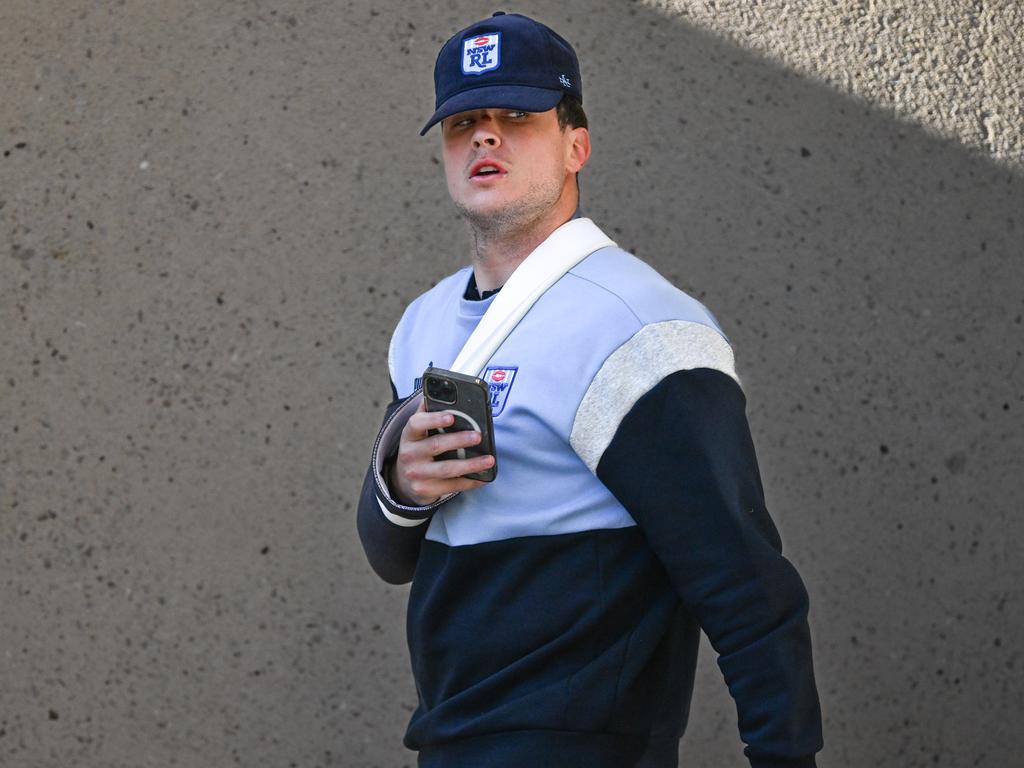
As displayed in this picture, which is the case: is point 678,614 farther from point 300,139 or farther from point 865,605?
point 300,139

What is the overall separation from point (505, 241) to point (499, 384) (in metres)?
0.33

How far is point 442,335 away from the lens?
2156mm

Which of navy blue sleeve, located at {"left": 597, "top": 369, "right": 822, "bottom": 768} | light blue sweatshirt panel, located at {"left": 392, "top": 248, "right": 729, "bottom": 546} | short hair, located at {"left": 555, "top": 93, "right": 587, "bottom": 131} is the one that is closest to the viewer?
navy blue sleeve, located at {"left": 597, "top": 369, "right": 822, "bottom": 768}

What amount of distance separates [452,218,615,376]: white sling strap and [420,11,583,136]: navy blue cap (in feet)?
0.79

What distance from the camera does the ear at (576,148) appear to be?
2186 millimetres

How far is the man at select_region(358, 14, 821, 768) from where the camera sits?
5.79 feet

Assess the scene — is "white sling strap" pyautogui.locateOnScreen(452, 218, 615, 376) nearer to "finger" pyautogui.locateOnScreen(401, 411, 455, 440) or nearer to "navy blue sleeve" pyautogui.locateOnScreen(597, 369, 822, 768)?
"finger" pyautogui.locateOnScreen(401, 411, 455, 440)

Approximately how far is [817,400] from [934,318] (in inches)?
16.4

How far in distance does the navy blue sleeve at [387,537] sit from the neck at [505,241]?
0.28 meters

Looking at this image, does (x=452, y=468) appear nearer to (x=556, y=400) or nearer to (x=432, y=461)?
(x=432, y=461)

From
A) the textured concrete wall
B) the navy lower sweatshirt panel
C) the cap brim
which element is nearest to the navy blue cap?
the cap brim

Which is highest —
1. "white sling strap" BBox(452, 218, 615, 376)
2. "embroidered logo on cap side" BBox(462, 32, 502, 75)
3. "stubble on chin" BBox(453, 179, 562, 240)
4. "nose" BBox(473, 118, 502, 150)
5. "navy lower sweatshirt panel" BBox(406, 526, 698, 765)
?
"embroidered logo on cap side" BBox(462, 32, 502, 75)

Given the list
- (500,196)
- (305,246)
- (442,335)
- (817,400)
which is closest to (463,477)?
(442,335)

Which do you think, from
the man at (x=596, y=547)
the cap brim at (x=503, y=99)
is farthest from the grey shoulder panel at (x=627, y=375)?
the cap brim at (x=503, y=99)
